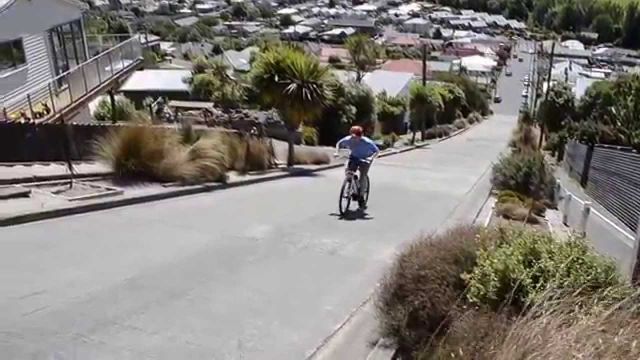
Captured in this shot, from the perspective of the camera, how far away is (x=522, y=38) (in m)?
140

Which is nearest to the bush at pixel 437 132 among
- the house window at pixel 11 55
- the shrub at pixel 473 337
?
the house window at pixel 11 55

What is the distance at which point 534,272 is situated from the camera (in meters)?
4.39

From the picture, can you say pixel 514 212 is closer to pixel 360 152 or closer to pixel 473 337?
pixel 360 152

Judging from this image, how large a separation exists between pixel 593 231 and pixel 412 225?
3.31 meters

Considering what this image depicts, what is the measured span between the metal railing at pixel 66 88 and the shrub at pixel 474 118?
36.3m

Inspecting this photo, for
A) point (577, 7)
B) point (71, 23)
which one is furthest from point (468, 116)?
point (577, 7)

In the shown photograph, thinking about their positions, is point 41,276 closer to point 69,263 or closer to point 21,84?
point 69,263

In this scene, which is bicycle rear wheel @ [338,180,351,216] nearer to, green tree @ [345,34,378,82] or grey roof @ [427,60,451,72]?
green tree @ [345,34,378,82]

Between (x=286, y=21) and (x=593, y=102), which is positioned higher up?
(x=593, y=102)

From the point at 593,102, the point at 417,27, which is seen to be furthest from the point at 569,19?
the point at 593,102

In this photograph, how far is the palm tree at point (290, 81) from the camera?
1619cm

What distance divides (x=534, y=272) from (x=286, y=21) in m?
144

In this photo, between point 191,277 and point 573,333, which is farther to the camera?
point 191,277

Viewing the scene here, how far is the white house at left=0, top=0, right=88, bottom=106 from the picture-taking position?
16.3 metres
